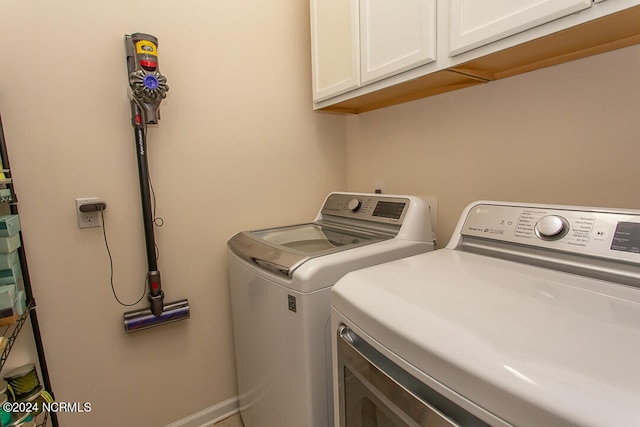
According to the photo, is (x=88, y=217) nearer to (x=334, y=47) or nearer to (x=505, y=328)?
(x=334, y=47)

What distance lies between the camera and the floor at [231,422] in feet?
5.38

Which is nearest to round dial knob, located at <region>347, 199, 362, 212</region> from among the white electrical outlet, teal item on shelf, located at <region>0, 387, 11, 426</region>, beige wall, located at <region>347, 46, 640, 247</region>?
beige wall, located at <region>347, 46, 640, 247</region>

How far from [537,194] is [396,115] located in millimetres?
782

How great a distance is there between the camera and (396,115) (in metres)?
1.67

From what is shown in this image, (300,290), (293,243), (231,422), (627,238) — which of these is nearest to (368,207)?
(293,243)

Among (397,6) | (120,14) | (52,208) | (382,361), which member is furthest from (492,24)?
(52,208)

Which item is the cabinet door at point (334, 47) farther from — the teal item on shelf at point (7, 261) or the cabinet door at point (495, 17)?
the teal item on shelf at point (7, 261)

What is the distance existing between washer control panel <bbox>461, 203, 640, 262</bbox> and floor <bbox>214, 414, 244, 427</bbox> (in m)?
1.48

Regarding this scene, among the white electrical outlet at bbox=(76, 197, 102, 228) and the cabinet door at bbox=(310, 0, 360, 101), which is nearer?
the white electrical outlet at bbox=(76, 197, 102, 228)

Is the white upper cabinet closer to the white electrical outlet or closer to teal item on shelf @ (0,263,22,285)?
the white electrical outlet

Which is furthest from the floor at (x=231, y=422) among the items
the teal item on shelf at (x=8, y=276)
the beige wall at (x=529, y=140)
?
the beige wall at (x=529, y=140)

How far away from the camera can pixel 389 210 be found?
139 centimetres

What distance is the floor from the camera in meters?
1.64

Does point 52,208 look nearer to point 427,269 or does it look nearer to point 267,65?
point 267,65
